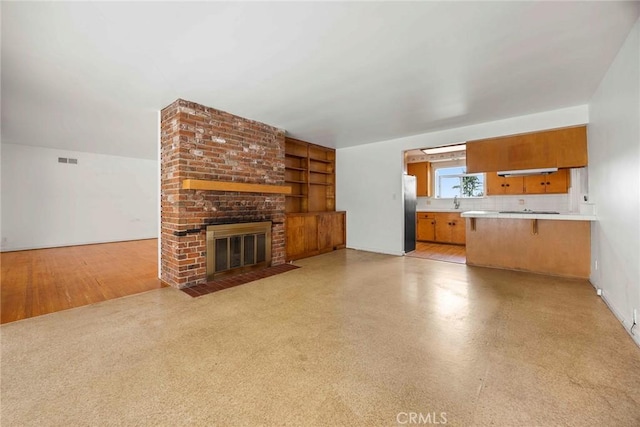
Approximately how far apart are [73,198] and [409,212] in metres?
8.44

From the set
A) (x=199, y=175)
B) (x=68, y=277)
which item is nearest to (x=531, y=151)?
(x=199, y=175)

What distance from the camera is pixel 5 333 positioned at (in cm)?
226

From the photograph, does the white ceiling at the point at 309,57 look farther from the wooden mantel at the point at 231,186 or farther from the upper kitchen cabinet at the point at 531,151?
the wooden mantel at the point at 231,186

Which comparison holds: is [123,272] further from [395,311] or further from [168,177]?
[395,311]

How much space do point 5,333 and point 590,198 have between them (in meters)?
6.70

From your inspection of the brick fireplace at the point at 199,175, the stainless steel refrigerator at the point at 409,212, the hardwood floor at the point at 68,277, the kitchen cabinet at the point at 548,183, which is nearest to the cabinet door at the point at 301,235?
the brick fireplace at the point at 199,175

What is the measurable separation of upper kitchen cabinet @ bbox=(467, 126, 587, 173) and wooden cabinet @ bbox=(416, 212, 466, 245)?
2.62 metres

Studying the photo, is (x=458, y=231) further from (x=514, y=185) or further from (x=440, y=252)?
(x=514, y=185)

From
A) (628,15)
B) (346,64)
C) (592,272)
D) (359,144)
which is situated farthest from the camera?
(359,144)

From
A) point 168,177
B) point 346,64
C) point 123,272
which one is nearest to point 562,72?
point 346,64

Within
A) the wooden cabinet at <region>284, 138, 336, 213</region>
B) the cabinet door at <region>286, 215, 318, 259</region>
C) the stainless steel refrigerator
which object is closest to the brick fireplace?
the cabinet door at <region>286, 215, 318, 259</region>

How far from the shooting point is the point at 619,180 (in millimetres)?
2457

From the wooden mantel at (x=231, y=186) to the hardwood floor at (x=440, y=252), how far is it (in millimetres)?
3168

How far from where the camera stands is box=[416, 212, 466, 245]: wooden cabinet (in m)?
6.87
